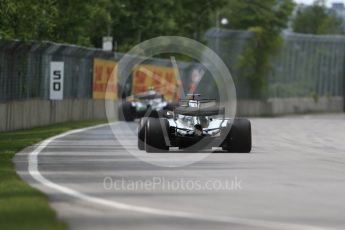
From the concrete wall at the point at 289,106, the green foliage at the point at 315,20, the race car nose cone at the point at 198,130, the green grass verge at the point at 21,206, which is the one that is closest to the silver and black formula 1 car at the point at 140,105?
the race car nose cone at the point at 198,130

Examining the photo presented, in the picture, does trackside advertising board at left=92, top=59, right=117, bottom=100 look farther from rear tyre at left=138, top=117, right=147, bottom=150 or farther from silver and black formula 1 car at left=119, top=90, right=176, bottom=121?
rear tyre at left=138, top=117, right=147, bottom=150

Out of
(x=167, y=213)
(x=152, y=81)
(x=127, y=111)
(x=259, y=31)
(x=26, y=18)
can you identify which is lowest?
(x=127, y=111)

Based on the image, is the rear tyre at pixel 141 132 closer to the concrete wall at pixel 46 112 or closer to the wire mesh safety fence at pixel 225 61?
the concrete wall at pixel 46 112

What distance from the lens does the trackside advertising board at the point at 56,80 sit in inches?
1483

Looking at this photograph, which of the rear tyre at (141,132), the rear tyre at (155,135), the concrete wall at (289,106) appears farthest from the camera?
the concrete wall at (289,106)

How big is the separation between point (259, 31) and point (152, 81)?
2768 cm

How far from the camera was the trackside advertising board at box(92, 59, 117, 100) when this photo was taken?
49.6 meters

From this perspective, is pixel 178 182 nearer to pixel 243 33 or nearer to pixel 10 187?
pixel 10 187

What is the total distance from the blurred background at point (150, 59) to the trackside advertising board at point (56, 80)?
0.44 metres

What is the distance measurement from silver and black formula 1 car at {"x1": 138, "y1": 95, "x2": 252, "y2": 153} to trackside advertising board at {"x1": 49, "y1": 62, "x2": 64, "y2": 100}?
16371mm

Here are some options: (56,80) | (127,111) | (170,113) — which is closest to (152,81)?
(127,111)

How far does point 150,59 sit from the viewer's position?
2335 inches

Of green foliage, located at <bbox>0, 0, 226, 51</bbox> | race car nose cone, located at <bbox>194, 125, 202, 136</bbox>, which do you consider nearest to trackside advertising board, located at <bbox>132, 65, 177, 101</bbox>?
green foliage, located at <bbox>0, 0, 226, 51</bbox>

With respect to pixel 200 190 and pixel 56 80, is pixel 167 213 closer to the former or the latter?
pixel 200 190
